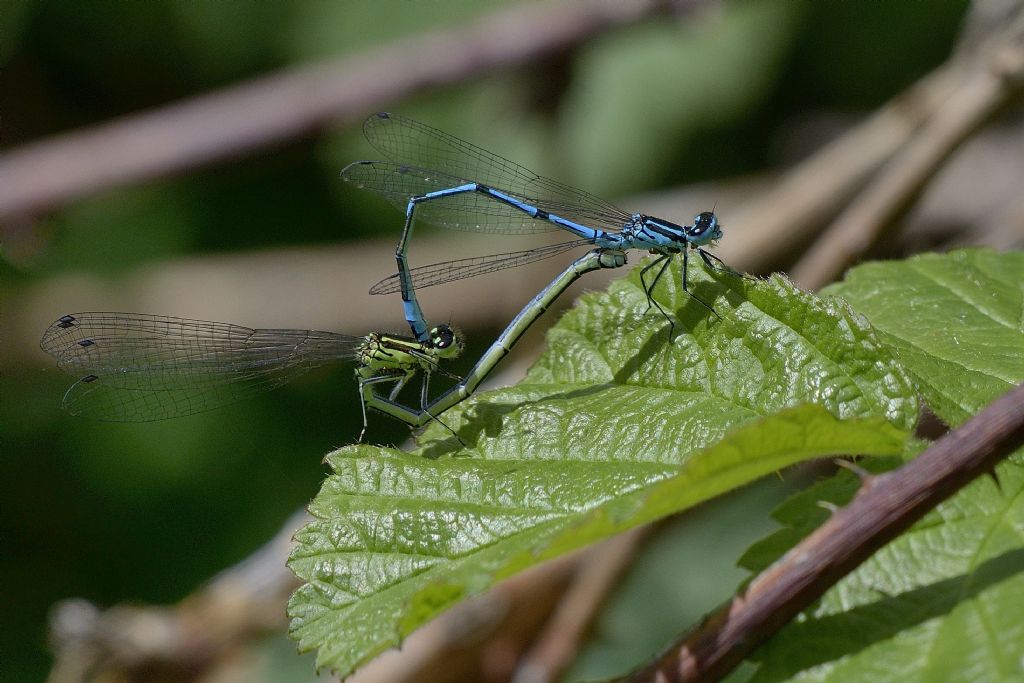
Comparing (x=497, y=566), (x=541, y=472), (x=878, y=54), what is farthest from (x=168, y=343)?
(x=878, y=54)

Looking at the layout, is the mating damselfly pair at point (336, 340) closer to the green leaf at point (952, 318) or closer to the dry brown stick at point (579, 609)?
the green leaf at point (952, 318)

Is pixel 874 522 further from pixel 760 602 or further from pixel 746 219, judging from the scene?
pixel 746 219

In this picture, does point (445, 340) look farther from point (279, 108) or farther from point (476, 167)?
point (279, 108)

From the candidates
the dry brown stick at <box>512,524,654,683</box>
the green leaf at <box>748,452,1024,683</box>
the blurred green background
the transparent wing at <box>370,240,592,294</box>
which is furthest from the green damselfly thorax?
the green leaf at <box>748,452,1024,683</box>

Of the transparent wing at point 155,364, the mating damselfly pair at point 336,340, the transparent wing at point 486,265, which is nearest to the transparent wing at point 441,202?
the mating damselfly pair at point 336,340

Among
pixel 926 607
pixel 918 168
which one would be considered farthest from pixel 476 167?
pixel 926 607

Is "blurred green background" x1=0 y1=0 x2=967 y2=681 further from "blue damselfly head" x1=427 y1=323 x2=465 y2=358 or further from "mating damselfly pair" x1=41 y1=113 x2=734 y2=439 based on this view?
"blue damselfly head" x1=427 y1=323 x2=465 y2=358
